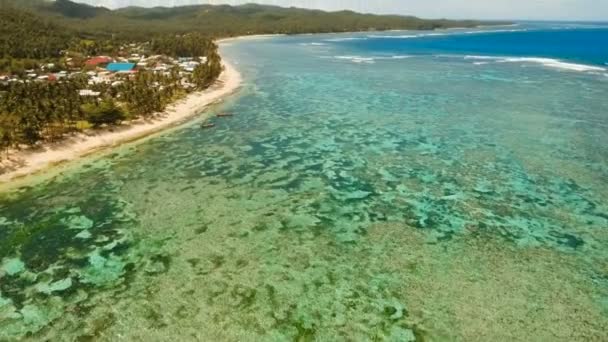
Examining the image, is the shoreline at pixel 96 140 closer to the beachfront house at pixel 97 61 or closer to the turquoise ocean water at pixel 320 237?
the turquoise ocean water at pixel 320 237

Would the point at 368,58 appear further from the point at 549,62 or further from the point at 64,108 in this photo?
the point at 64,108

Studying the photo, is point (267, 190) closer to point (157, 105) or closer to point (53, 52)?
point (157, 105)

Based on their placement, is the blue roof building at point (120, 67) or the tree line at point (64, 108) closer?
the tree line at point (64, 108)

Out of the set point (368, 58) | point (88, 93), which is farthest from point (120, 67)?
point (368, 58)

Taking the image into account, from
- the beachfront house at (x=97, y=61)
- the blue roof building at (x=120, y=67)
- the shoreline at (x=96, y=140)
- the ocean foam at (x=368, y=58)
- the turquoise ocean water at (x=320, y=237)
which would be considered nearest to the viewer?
the turquoise ocean water at (x=320, y=237)

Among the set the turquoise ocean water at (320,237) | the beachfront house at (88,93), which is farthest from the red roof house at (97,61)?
the turquoise ocean water at (320,237)

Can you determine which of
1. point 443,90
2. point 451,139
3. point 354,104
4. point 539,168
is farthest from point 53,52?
point 539,168
